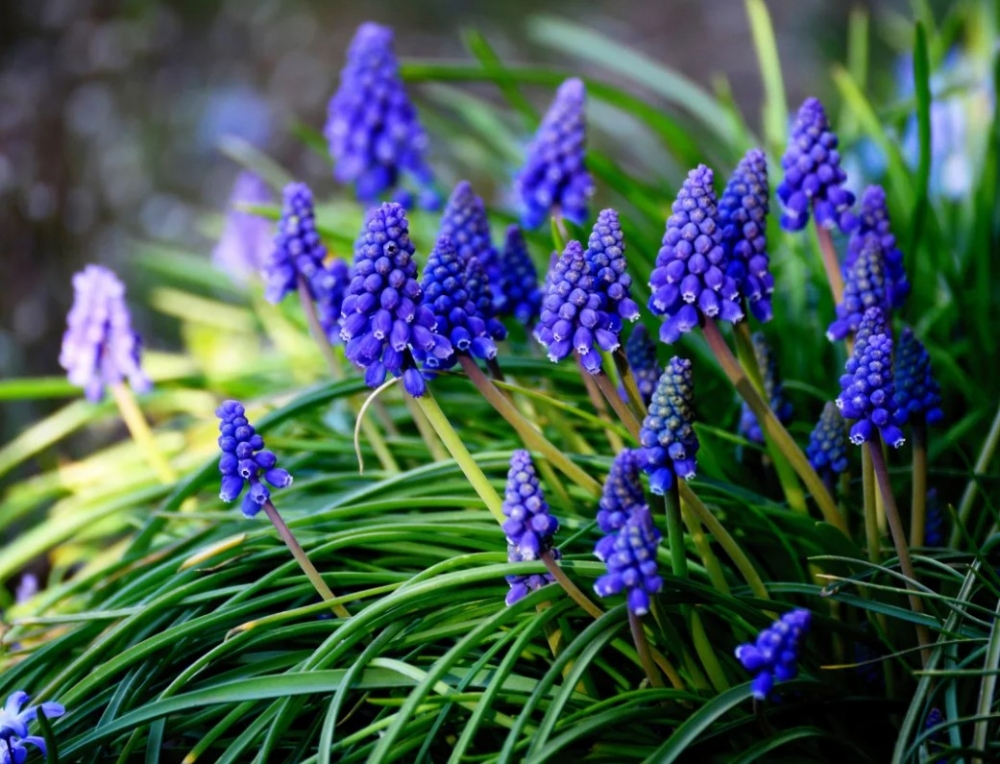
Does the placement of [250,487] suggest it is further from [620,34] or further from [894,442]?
[620,34]

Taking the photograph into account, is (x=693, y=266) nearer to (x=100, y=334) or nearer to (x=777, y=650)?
(x=777, y=650)

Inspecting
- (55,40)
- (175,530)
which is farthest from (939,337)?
(55,40)

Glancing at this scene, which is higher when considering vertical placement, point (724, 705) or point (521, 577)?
point (521, 577)

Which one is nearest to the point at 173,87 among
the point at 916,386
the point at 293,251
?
the point at 293,251

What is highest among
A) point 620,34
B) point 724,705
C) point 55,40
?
point 55,40

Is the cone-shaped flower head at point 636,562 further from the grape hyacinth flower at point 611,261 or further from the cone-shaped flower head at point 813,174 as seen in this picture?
the cone-shaped flower head at point 813,174

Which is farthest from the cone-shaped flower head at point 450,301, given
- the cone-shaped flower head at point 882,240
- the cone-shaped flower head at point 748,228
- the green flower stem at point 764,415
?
the cone-shaped flower head at point 882,240
